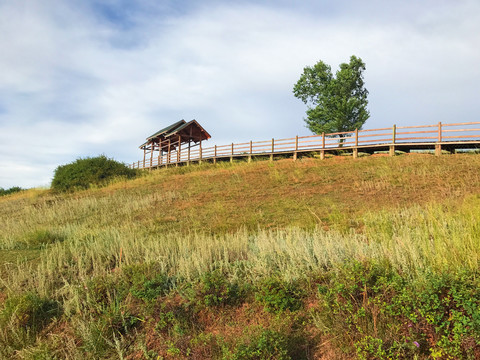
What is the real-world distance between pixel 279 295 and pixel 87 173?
26978 mm

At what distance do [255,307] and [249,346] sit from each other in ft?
3.46

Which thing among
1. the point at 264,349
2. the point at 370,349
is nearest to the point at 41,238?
the point at 264,349

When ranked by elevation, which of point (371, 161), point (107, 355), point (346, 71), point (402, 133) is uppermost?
point (346, 71)

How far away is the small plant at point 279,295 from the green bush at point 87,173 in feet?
79.9

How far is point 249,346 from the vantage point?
10.4 feet

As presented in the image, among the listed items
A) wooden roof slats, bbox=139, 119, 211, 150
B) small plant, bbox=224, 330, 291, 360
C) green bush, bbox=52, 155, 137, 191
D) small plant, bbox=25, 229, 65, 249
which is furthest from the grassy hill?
wooden roof slats, bbox=139, 119, 211, 150

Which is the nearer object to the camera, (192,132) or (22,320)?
(22,320)

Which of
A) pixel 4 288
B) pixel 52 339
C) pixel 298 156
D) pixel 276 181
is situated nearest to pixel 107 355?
pixel 52 339

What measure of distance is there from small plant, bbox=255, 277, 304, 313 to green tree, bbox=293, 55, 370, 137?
29.1m

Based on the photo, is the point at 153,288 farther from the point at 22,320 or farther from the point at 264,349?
the point at 264,349

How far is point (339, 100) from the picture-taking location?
3189 centimetres

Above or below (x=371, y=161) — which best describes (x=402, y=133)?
above

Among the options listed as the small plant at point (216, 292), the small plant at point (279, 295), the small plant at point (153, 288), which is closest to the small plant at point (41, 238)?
the small plant at point (153, 288)

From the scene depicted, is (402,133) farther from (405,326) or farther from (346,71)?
(405,326)
